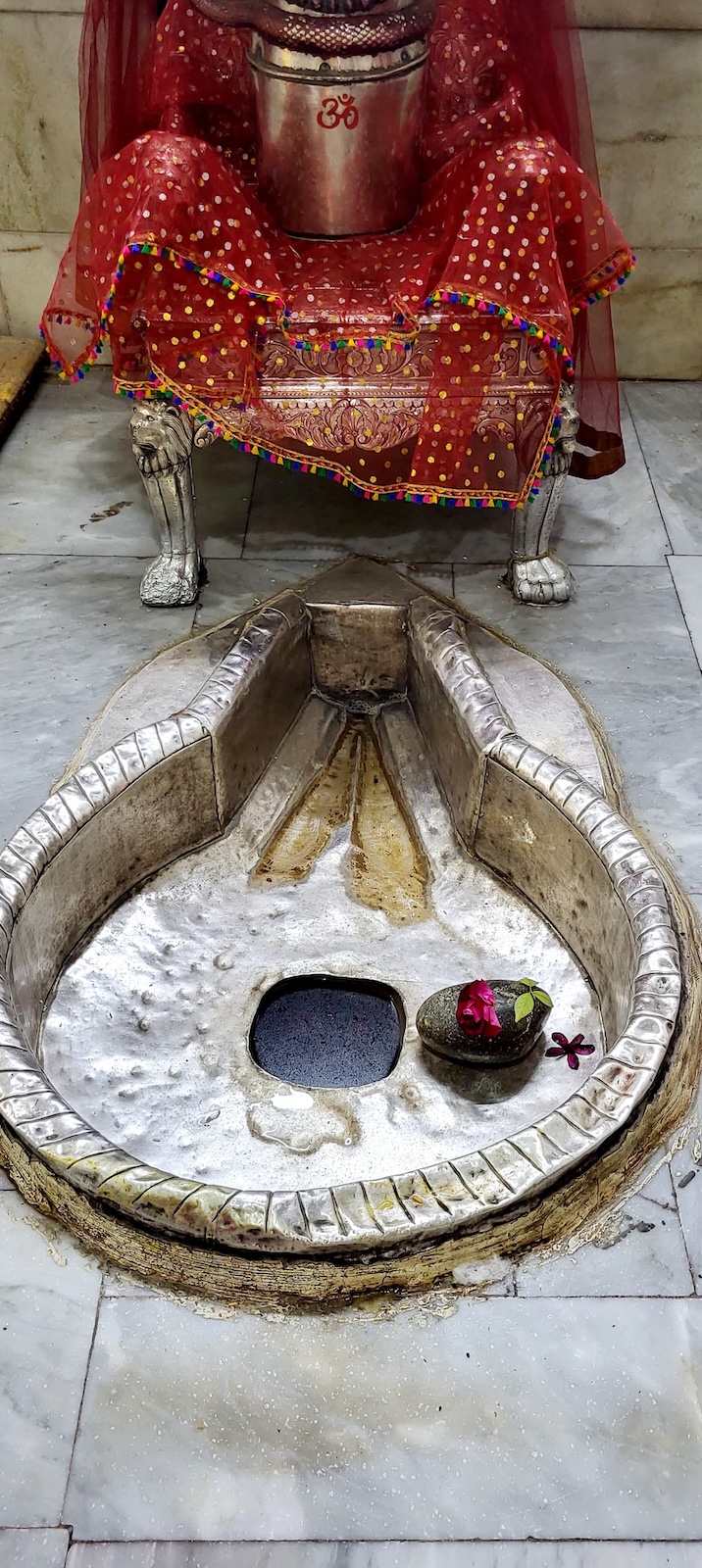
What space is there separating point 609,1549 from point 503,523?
2197 millimetres

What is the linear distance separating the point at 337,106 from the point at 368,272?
11.9 inches

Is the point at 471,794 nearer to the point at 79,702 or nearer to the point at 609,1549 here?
the point at 79,702

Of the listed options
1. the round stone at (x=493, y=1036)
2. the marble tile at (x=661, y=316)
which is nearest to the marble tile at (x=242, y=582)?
the round stone at (x=493, y=1036)

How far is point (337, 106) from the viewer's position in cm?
246

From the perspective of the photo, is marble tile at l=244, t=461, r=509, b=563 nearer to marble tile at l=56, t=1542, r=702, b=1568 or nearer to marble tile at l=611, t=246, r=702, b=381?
marble tile at l=611, t=246, r=702, b=381

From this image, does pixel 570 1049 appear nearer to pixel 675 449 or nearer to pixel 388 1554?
pixel 388 1554

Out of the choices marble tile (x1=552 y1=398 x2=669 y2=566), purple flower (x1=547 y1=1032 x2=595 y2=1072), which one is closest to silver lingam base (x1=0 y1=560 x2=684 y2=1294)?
purple flower (x1=547 y1=1032 x2=595 y2=1072)

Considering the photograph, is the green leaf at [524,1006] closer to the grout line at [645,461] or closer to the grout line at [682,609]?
the grout line at [682,609]

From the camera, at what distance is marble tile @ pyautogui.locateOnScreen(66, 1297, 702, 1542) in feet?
4.66

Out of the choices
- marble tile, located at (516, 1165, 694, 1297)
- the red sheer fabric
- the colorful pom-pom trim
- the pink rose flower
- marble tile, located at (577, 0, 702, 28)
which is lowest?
marble tile, located at (516, 1165, 694, 1297)

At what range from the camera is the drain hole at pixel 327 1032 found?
2.07 metres

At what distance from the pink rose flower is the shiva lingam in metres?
1.62

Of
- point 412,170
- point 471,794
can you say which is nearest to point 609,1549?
point 471,794

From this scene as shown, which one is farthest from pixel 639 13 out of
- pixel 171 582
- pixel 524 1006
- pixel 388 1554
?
pixel 388 1554
